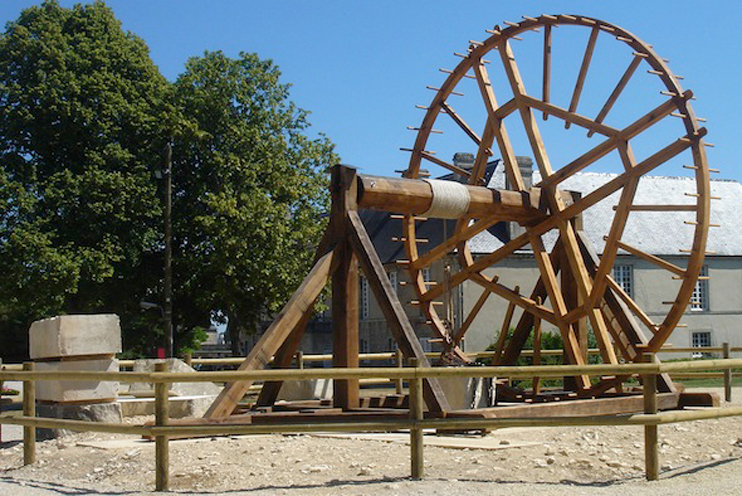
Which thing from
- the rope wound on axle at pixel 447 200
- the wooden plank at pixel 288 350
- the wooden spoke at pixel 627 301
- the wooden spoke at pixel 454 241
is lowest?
the wooden plank at pixel 288 350

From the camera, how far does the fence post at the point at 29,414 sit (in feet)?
27.6

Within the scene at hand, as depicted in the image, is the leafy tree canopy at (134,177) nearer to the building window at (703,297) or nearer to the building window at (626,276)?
the building window at (626,276)

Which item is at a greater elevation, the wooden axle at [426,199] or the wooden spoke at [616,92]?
the wooden spoke at [616,92]

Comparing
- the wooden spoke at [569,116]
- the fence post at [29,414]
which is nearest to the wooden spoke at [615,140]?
the wooden spoke at [569,116]

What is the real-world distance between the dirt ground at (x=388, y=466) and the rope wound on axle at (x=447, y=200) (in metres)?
2.68

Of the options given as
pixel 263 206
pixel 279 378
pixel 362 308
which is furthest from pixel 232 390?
pixel 362 308

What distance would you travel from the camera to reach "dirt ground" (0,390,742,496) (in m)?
6.68

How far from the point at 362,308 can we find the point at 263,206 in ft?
43.7

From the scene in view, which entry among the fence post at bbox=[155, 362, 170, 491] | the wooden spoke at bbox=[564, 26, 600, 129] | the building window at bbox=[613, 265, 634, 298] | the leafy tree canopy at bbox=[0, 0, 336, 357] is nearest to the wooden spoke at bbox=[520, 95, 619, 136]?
the wooden spoke at bbox=[564, 26, 600, 129]

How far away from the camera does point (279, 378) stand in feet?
24.4

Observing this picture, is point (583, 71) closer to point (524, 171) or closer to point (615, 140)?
point (615, 140)

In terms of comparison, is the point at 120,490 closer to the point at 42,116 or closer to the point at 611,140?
the point at 611,140

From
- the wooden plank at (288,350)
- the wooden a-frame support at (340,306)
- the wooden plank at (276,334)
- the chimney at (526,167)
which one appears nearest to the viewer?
the wooden plank at (276,334)

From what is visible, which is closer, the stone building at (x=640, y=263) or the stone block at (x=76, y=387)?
the stone block at (x=76, y=387)
